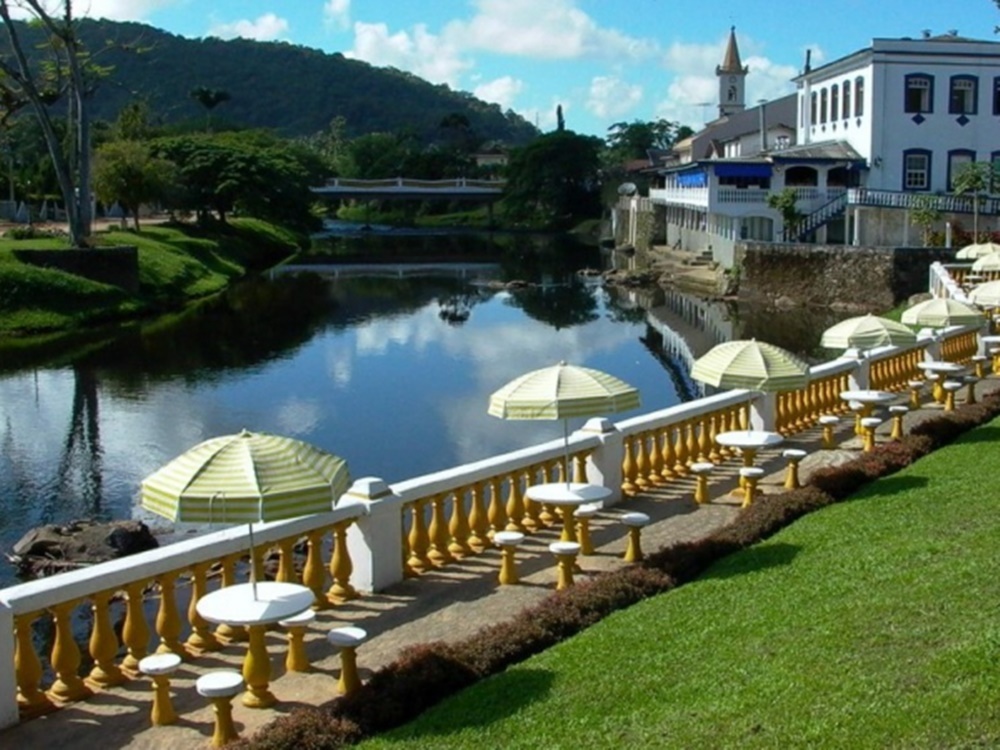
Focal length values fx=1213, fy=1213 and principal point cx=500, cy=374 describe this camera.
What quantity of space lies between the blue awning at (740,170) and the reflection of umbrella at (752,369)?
46415 mm

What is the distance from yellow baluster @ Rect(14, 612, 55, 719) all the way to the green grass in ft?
8.51

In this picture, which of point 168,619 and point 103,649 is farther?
point 168,619

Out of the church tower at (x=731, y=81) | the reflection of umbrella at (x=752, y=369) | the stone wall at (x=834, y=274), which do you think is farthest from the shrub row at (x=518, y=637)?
the church tower at (x=731, y=81)

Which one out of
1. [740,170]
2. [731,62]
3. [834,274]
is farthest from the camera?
[731,62]

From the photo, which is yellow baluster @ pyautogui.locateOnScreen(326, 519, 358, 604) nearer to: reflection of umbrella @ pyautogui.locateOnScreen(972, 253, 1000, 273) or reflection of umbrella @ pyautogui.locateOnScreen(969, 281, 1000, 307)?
reflection of umbrella @ pyautogui.locateOnScreen(969, 281, 1000, 307)

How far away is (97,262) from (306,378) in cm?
1984

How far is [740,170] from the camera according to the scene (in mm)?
60000

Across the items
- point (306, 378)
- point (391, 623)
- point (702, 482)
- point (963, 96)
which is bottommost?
point (306, 378)

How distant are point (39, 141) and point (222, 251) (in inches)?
1521

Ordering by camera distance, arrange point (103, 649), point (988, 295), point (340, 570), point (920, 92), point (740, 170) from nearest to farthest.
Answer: point (103, 649), point (340, 570), point (988, 295), point (920, 92), point (740, 170)

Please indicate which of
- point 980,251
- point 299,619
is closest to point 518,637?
point 299,619

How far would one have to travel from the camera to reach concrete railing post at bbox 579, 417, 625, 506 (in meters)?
14.4

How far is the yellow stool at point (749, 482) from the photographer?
14141mm

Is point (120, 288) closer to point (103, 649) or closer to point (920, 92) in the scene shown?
point (920, 92)
